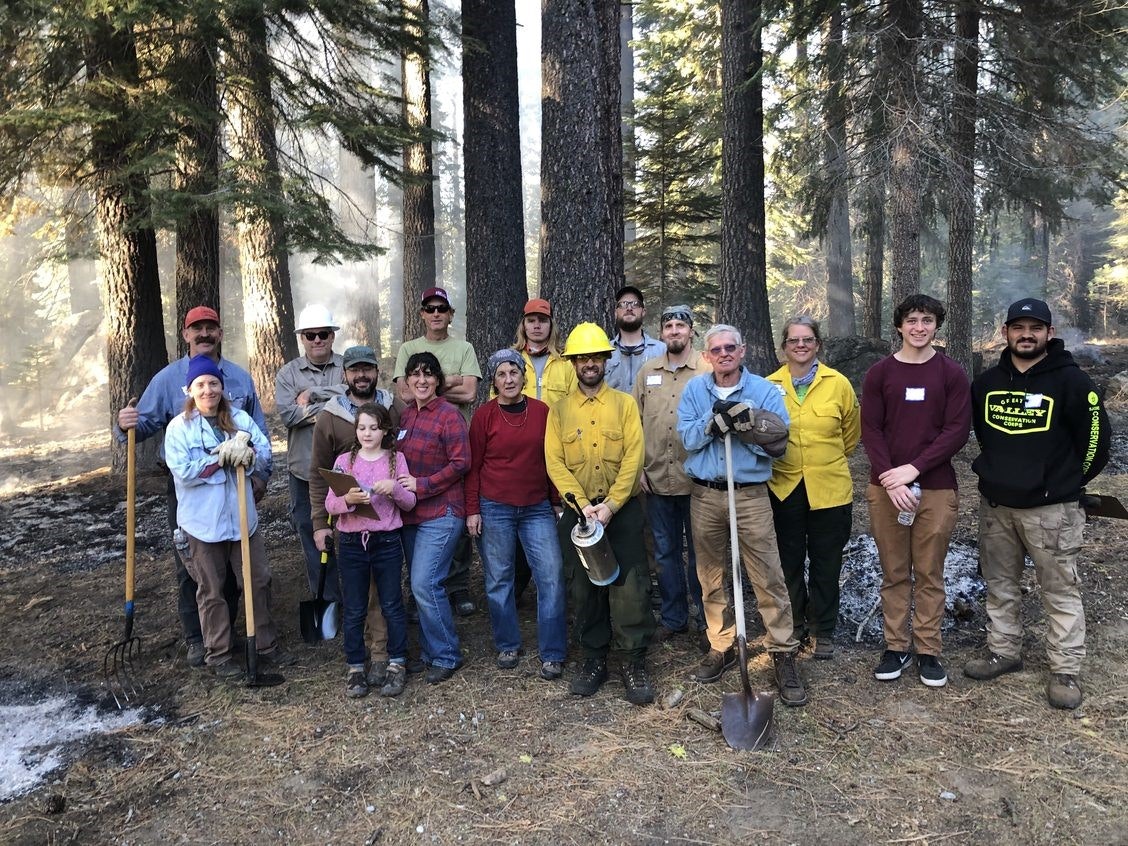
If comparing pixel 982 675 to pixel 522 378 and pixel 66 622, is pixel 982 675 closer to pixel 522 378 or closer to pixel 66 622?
pixel 522 378

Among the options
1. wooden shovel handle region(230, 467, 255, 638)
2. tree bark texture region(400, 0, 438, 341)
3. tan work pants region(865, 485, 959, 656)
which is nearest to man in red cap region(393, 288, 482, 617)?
wooden shovel handle region(230, 467, 255, 638)

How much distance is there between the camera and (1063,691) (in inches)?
158

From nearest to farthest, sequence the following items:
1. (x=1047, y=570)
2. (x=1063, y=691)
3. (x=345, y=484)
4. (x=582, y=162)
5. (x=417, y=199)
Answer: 1. (x=1063, y=691)
2. (x=1047, y=570)
3. (x=345, y=484)
4. (x=582, y=162)
5. (x=417, y=199)

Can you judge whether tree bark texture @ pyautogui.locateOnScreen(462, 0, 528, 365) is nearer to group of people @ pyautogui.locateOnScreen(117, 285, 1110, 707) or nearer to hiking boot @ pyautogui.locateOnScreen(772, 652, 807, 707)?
group of people @ pyautogui.locateOnScreen(117, 285, 1110, 707)

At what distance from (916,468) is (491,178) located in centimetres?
571

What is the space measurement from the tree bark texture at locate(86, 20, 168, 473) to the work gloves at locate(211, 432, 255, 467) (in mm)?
3648

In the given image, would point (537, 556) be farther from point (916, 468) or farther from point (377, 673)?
point (916, 468)

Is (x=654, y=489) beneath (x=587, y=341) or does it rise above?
beneath

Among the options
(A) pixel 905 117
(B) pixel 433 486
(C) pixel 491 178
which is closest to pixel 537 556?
(B) pixel 433 486

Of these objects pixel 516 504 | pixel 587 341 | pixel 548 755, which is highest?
pixel 587 341

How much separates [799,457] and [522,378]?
6.10ft

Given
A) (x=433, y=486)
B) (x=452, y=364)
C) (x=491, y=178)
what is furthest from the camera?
(x=491, y=178)

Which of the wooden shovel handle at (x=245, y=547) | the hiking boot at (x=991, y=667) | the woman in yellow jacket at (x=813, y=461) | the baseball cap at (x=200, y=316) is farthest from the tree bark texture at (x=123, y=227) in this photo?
the hiking boot at (x=991, y=667)

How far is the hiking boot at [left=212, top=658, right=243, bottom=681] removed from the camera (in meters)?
4.56
